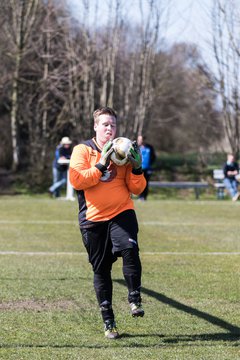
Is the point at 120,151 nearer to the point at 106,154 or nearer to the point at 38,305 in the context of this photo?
the point at 106,154

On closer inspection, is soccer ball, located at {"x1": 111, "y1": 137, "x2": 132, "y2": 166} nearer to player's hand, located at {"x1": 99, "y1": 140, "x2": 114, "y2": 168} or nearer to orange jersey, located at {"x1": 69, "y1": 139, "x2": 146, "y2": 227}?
player's hand, located at {"x1": 99, "y1": 140, "x2": 114, "y2": 168}

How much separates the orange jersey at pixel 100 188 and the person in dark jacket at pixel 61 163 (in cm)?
1669

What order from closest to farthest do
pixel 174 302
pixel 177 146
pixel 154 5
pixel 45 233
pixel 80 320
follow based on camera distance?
1. pixel 80 320
2. pixel 174 302
3. pixel 45 233
4. pixel 154 5
5. pixel 177 146

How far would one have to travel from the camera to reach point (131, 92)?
3756cm

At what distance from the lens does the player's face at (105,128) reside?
21.2ft

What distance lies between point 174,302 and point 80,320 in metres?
1.36

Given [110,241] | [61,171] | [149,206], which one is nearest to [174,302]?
[110,241]

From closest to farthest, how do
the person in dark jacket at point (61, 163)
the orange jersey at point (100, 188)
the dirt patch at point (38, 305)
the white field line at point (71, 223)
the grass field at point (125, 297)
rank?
1. the grass field at point (125, 297)
2. the orange jersey at point (100, 188)
3. the dirt patch at point (38, 305)
4. the white field line at point (71, 223)
5. the person in dark jacket at point (61, 163)

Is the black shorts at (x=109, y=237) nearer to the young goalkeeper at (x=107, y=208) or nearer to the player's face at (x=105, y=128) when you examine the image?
the young goalkeeper at (x=107, y=208)

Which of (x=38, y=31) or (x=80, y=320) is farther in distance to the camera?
(x=38, y=31)

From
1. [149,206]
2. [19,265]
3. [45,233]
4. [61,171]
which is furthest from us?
[61,171]

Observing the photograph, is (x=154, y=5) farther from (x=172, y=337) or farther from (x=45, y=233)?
(x=172, y=337)

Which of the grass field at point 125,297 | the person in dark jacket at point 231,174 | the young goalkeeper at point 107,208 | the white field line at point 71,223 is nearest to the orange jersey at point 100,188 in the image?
the young goalkeeper at point 107,208

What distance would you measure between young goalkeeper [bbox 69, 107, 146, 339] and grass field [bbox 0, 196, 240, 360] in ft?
1.58
